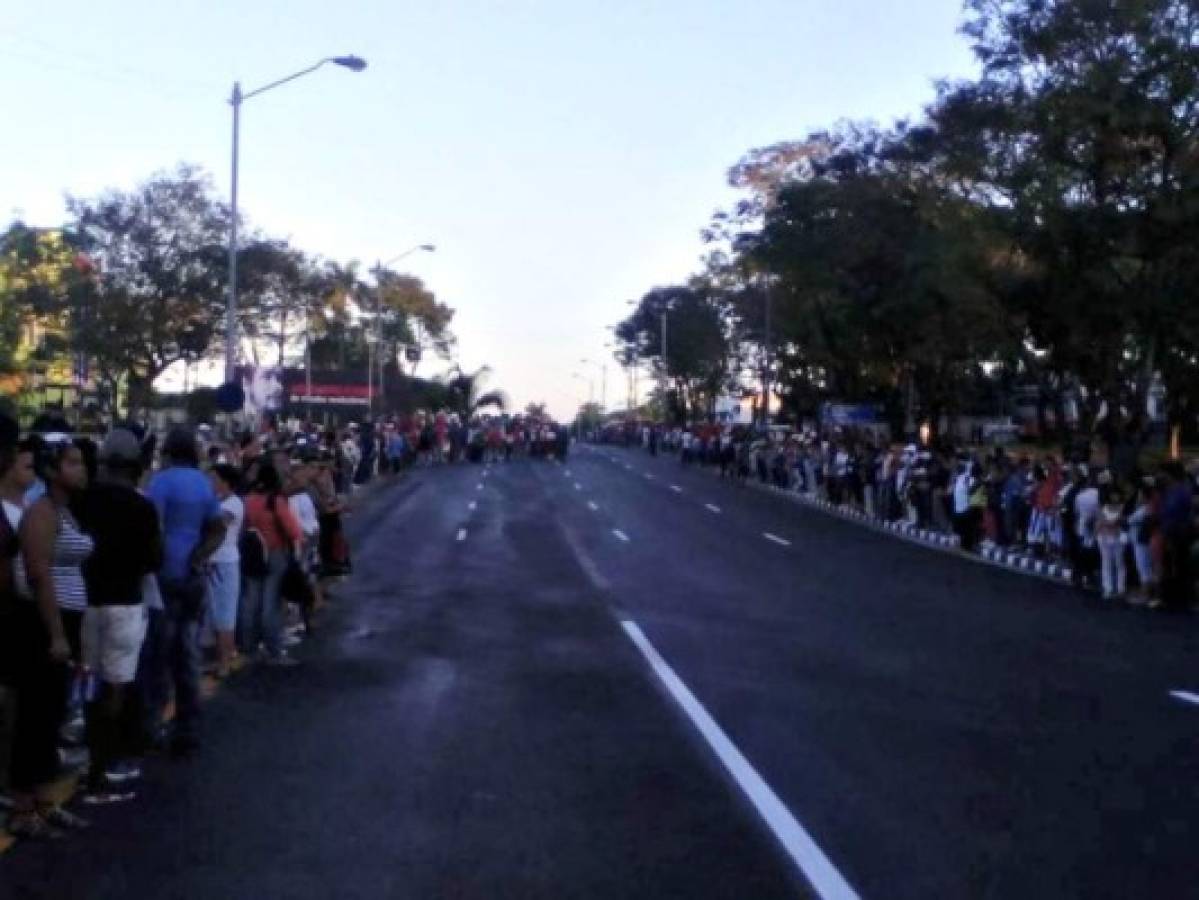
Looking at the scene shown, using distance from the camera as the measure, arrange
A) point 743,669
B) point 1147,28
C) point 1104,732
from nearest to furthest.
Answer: point 1104,732 → point 743,669 → point 1147,28

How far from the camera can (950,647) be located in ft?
60.4

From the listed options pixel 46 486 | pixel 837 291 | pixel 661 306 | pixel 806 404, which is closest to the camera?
pixel 46 486

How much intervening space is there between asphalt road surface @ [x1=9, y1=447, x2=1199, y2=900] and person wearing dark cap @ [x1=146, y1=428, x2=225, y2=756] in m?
0.35

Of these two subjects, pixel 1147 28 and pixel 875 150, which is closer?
pixel 1147 28

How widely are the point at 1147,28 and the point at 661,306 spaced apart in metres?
89.9

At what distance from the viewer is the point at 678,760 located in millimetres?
11430

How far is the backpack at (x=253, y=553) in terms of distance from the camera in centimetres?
1534

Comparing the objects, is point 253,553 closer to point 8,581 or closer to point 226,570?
point 226,570

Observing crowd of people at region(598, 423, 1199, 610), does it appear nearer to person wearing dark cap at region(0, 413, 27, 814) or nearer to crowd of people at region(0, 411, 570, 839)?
crowd of people at region(0, 411, 570, 839)

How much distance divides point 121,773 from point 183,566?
4.21 ft

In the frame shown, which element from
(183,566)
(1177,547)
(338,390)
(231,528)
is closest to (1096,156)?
(1177,547)

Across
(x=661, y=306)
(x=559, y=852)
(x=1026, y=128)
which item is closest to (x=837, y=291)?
(x=1026, y=128)

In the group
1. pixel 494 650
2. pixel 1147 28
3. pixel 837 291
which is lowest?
pixel 494 650

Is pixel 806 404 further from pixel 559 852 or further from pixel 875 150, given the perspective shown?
pixel 559 852
